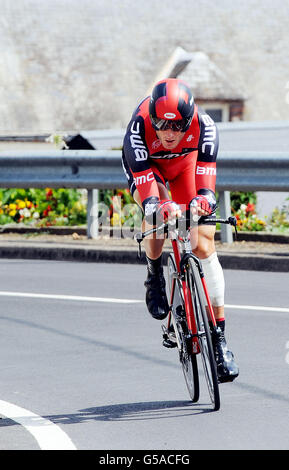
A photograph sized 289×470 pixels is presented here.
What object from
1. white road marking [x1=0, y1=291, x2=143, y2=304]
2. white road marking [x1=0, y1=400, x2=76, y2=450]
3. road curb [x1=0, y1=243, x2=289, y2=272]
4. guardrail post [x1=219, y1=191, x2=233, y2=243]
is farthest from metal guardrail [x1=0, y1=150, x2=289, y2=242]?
white road marking [x1=0, y1=400, x2=76, y2=450]

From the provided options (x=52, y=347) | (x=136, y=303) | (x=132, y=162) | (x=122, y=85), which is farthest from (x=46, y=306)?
(x=122, y=85)

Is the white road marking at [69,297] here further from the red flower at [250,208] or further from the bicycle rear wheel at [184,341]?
the red flower at [250,208]

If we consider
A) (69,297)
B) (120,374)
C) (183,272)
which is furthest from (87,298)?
(183,272)

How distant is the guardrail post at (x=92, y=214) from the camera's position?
39.6 feet

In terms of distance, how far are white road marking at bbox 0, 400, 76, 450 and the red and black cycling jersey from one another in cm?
136

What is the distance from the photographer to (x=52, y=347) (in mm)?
7461

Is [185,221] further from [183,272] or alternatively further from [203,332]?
[203,332]

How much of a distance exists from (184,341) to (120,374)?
87cm

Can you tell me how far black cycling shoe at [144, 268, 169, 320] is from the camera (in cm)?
649

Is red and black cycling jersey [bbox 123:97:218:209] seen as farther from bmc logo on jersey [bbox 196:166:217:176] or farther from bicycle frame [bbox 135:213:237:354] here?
bicycle frame [bbox 135:213:237:354]

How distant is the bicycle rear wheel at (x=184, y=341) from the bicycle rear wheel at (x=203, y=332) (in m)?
0.15

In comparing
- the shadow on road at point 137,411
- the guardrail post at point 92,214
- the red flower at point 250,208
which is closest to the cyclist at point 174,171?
the shadow on road at point 137,411

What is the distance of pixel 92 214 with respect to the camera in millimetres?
12078
